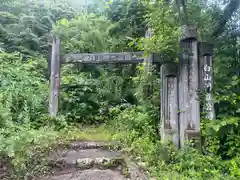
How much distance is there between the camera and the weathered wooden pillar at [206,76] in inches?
172

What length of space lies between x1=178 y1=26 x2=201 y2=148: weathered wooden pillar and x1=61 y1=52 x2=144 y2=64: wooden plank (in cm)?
276

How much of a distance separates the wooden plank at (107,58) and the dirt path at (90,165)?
2757 millimetres

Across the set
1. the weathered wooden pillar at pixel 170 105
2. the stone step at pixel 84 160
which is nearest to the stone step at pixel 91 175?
the stone step at pixel 84 160

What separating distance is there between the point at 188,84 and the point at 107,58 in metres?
3.37

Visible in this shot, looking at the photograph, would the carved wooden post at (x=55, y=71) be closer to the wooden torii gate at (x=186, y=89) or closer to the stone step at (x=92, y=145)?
the stone step at (x=92, y=145)

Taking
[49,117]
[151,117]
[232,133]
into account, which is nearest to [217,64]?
[232,133]

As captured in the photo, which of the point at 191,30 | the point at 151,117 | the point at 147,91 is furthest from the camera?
the point at 147,91

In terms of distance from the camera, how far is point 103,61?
24.0ft

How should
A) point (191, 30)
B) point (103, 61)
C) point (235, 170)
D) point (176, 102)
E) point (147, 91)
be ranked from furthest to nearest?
point (103, 61) → point (147, 91) → point (176, 102) → point (191, 30) → point (235, 170)

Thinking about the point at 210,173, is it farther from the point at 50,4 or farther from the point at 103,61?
the point at 50,4

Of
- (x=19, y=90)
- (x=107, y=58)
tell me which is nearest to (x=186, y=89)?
(x=107, y=58)

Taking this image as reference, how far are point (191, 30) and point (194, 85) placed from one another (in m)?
0.98

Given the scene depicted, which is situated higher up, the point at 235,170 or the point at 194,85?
the point at 194,85

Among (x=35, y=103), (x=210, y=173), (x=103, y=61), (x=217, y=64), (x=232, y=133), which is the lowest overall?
(x=210, y=173)
